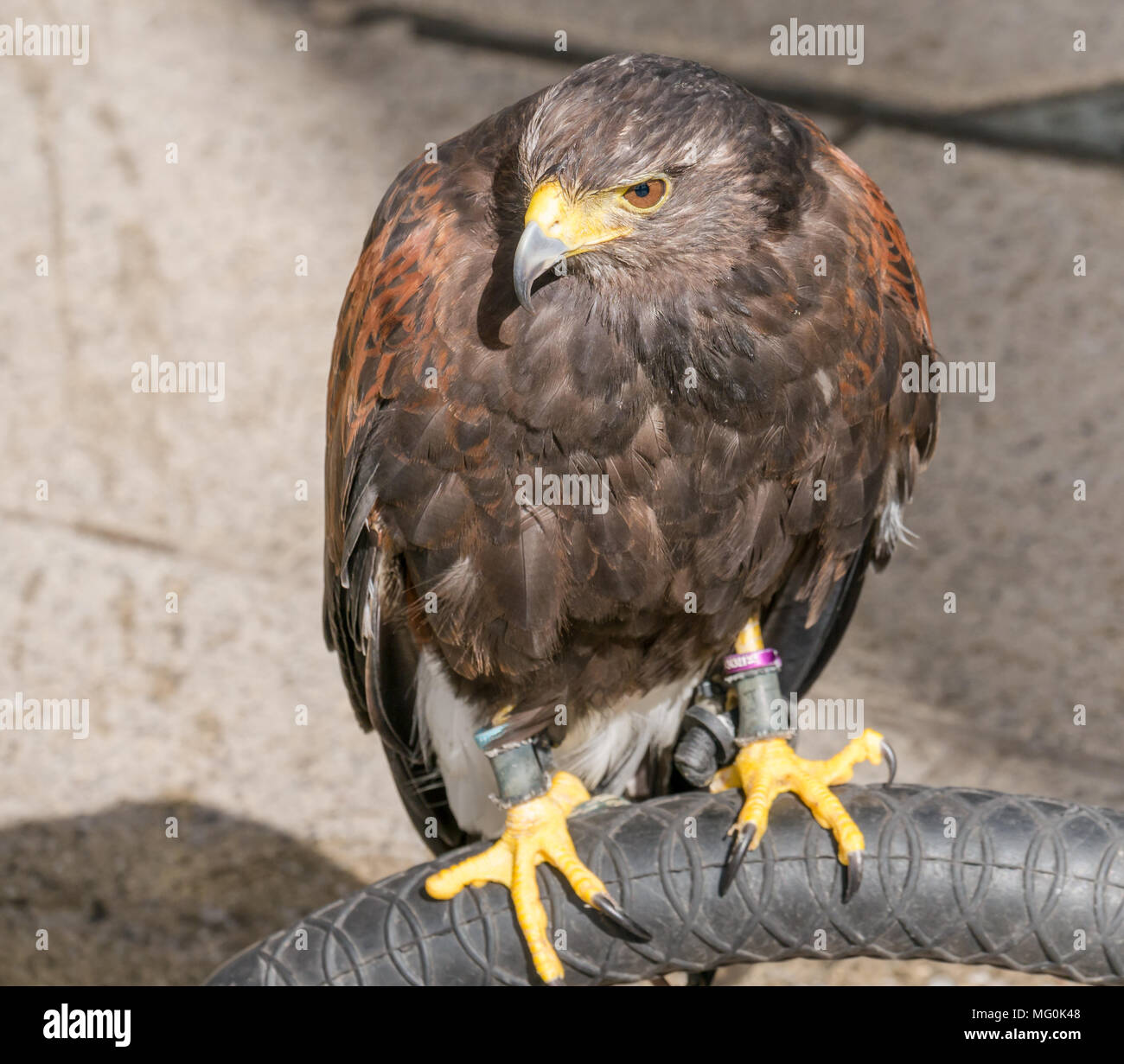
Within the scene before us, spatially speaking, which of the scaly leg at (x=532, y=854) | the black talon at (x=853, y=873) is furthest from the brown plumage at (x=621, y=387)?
the black talon at (x=853, y=873)

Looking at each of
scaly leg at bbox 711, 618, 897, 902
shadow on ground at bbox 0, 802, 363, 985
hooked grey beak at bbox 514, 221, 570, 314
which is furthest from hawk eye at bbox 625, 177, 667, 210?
shadow on ground at bbox 0, 802, 363, 985

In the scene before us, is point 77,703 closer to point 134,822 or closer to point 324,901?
point 134,822

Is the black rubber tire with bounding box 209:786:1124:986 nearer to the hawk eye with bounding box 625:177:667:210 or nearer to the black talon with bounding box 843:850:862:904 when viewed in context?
the black talon with bounding box 843:850:862:904

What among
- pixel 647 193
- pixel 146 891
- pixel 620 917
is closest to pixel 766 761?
pixel 620 917

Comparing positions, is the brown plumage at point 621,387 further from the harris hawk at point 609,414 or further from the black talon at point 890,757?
the black talon at point 890,757

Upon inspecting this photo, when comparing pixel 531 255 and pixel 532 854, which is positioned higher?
pixel 531 255

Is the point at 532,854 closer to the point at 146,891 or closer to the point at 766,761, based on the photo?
the point at 766,761

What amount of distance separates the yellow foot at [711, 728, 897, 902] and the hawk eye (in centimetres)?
110

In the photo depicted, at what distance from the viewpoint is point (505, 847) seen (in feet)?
9.79

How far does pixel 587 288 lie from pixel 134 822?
253cm

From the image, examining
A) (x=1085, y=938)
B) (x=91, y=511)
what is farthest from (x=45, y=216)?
(x=1085, y=938)

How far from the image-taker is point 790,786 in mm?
3018

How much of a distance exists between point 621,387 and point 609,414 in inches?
2.0
